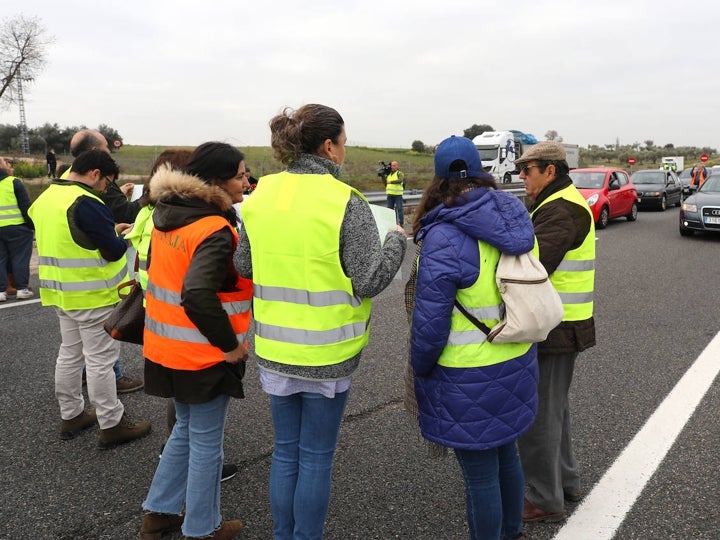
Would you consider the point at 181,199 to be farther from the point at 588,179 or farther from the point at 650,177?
the point at 650,177

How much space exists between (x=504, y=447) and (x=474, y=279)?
2.52 ft

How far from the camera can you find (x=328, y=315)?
7.14 feet

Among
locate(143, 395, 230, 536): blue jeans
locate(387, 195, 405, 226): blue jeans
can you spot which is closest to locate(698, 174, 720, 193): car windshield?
locate(387, 195, 405, 226): blue jeans

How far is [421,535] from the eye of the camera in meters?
2.76

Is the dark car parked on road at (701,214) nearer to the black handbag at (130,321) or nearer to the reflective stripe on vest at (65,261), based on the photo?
the reflective stripe on vest at (65,261)

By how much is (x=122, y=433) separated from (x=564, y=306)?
9.47 feet

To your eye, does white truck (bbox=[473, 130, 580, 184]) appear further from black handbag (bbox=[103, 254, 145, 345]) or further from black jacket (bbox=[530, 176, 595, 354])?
black handbag (bbox=[103, 254, 145, 345])

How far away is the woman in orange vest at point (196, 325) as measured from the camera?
93.9 inches

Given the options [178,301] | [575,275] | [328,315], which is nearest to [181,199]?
[178,301]

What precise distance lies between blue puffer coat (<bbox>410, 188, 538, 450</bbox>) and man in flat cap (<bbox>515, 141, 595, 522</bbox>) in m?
0.49

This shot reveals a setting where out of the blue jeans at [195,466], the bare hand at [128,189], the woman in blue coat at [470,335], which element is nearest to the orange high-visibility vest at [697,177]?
the bare hand at [128,189]

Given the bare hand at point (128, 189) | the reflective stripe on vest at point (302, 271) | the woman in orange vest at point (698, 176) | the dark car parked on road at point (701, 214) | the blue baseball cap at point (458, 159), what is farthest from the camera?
the woman in orange vest at point (698, 176)

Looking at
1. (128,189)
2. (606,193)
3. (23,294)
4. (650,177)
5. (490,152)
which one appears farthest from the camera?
(490,152)

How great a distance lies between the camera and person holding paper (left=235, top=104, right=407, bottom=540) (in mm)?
2127
